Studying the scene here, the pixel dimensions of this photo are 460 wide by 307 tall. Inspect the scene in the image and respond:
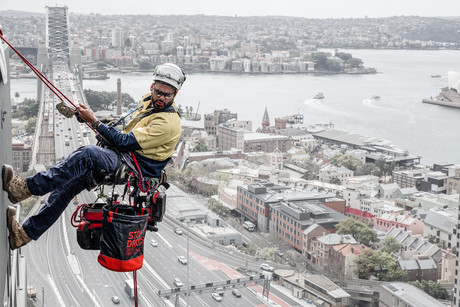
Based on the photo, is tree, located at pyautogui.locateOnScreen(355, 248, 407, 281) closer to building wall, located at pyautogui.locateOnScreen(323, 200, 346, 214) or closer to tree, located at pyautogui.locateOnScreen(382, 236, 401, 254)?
tree, located at pyautogui.locateOnScreen(382, 236, 401, 254)

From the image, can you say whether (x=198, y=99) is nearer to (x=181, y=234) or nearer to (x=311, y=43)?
(x=181, y=234)

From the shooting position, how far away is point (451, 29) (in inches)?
1860

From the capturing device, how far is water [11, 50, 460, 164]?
1555cm

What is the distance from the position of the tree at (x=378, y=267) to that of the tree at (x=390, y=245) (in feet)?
1.49

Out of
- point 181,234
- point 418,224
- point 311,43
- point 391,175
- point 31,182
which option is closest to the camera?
point 31,182

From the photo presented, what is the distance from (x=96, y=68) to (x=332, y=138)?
15.5m

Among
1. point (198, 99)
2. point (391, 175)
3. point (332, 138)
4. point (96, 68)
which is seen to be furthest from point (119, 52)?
point (391, 175)

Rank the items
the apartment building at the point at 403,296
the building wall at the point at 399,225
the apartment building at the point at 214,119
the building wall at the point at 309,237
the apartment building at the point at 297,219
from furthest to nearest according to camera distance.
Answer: the apartment building at the point at 214,119, the building wall at the point at 399,225, the apartment building at the point at 297,219, the building wall at the point at 309,237, the apartment building at the point at 403,296

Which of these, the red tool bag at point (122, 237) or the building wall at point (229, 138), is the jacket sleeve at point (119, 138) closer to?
the red tool bag at point (122, 237)

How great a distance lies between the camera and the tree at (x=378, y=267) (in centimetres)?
603

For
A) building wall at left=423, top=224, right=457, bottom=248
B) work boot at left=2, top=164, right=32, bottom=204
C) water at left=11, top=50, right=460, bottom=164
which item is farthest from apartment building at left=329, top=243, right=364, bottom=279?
A: water at left=11, top=50, right=460, bottom=164

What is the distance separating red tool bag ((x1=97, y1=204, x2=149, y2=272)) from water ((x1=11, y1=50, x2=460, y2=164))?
1238 cm

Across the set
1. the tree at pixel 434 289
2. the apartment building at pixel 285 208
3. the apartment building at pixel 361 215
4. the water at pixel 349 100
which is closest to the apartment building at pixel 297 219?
the apartment building at pixel 285 208

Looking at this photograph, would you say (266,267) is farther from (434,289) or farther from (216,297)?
(434,289)
